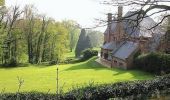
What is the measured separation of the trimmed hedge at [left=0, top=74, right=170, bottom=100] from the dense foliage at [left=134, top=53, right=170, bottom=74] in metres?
25.1

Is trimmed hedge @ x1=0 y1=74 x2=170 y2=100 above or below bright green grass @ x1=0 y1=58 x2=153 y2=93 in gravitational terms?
above

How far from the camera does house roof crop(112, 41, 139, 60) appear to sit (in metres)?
52.7

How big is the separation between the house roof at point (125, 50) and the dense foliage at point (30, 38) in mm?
19690

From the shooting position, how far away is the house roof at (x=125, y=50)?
5272 centimetres

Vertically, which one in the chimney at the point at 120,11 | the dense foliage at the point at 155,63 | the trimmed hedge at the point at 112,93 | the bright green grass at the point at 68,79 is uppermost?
the chimney at the point at 120,11

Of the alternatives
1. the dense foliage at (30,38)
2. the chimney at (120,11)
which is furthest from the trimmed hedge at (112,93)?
the dense foliage at (30,38)

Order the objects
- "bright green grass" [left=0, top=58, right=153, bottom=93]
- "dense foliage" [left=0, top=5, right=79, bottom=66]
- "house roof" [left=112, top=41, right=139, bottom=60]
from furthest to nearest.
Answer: "dense foliage" [left=0, top=5, right=79, bottom=66] → "house roof" [left=112, top=41, right=139, bottom=60] → "bright green grass" [left=0, top=58, right=153, bottom=93]

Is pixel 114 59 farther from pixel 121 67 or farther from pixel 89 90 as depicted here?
pixel 89 90

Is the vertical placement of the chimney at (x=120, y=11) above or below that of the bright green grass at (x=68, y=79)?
above

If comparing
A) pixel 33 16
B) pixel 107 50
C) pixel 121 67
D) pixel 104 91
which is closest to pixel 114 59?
pixel 121 67

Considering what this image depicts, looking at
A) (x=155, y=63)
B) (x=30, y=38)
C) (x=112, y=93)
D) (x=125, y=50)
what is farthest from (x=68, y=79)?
→ (x=30, y=38)

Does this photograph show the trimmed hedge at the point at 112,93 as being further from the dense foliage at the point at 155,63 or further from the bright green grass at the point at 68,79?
the dense foliage at the point at 155,63

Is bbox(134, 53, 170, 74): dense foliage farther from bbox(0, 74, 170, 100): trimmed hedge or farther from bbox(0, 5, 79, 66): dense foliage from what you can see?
bbox(0, 5, 79, 66): dense foliage

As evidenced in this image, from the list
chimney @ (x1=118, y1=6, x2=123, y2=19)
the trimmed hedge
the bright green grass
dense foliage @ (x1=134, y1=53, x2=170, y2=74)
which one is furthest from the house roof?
the trimmed hedge
